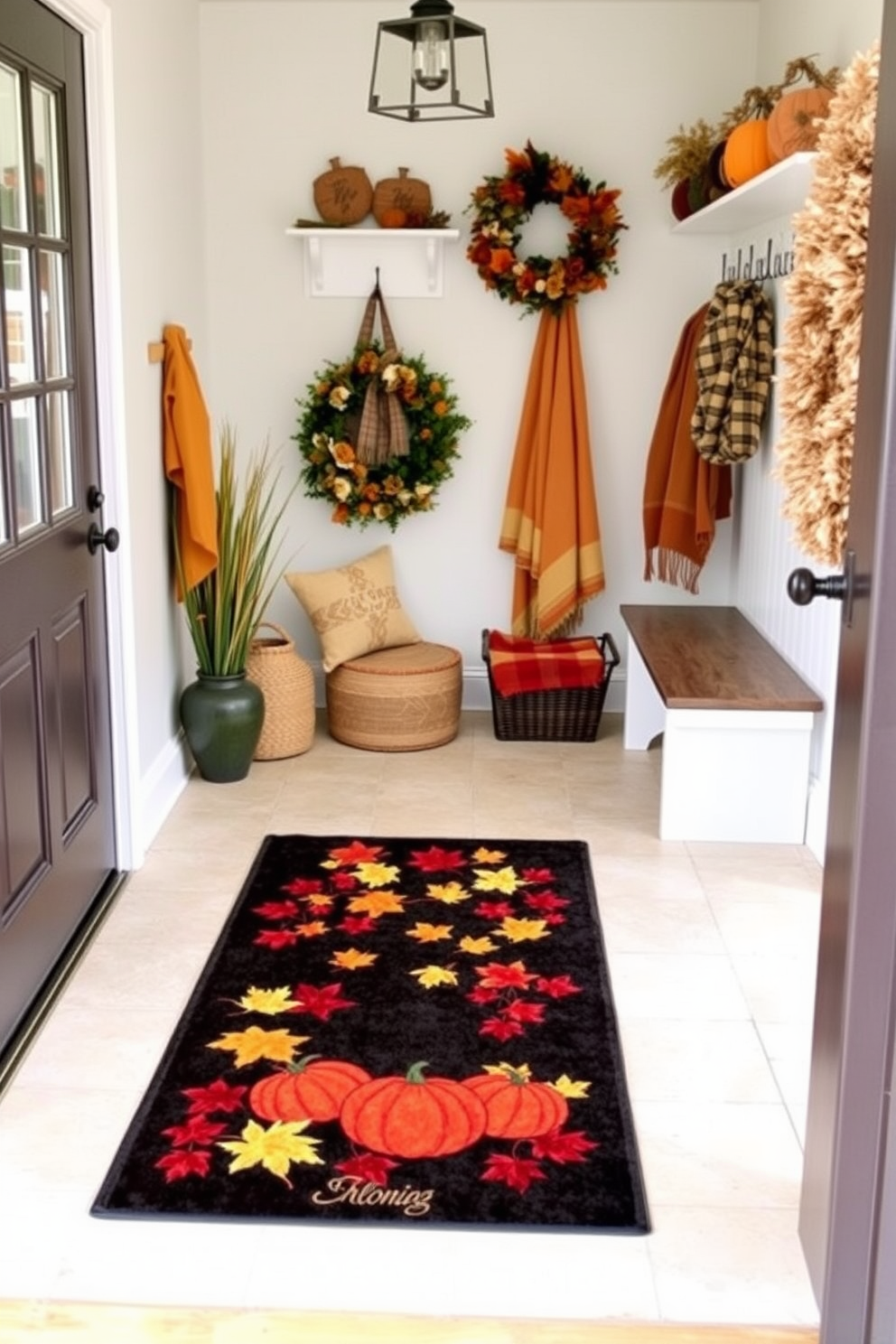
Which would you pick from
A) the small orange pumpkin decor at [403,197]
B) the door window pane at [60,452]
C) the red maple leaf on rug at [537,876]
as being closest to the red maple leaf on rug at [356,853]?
the red maple leaf on rug at [537,876]

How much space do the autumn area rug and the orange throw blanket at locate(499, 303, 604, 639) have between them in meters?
1.49

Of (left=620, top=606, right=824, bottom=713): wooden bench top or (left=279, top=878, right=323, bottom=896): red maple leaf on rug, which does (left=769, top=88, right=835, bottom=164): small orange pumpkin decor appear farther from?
(left=279, top=878, right=323, bottom=896): red maple leaf on rug

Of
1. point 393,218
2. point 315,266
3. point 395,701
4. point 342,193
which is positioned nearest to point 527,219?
point 393,218

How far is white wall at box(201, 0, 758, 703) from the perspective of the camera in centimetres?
502

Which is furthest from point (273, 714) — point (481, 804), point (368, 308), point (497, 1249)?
point (497, 1249)

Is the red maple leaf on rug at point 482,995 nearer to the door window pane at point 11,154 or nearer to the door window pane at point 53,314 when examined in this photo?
the door window pane at point 53,314

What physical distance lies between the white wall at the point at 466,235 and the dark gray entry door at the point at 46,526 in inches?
67.0

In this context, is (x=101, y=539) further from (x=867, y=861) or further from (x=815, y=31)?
(x=815, y=31)

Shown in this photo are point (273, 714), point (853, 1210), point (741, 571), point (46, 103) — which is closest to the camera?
point (853, 1210)

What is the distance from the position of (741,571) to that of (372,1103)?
2870mm

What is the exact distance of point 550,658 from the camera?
5012mm

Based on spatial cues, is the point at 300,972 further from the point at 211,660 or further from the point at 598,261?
the point at 598,261

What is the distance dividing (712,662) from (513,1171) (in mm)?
2123

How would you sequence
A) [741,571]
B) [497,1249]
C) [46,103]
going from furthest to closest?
[741,571] < [46,103] < [497,1249]
